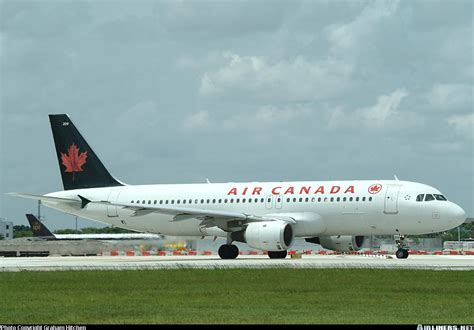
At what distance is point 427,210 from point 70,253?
117 feet

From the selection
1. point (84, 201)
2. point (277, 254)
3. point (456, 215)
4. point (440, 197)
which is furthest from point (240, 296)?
point (84, 201)

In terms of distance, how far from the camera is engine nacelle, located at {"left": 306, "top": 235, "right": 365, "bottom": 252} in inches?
2270

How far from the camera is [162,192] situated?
203ft

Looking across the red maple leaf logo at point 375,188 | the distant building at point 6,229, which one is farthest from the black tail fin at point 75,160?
the distant building at point 6,229

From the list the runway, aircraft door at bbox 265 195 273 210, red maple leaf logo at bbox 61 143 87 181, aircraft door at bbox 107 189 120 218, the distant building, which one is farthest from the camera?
the distant building

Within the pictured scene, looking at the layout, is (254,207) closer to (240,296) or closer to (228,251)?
(228,251)

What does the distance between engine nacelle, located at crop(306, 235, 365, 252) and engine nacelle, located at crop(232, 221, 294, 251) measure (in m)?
4.01

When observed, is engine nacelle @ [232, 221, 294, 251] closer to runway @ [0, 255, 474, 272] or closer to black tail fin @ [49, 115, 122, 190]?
runway @ [0, 255, 474, 272]

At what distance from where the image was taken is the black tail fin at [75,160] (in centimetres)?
6481

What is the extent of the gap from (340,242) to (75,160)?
1832cm

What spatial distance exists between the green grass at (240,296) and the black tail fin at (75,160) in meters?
24.5

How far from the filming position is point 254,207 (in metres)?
57.7

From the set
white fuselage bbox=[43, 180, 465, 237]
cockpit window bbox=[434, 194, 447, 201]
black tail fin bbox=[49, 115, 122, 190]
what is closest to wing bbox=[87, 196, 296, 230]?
white fuselage bbox=[43, 180, 465, 237]

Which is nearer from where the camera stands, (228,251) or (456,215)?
(456,215)
